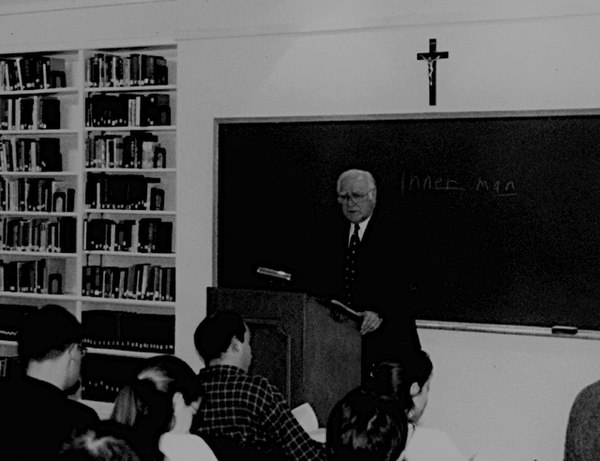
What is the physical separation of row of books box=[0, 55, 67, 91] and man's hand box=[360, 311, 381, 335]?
347 cm

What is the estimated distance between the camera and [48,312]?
307 cm

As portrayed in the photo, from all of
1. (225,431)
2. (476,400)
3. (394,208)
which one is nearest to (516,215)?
(394,208)

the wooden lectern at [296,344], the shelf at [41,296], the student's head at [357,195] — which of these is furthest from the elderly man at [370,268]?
the shelf at [41,296]

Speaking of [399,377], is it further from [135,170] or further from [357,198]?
[135,170]

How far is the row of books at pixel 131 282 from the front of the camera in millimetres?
6469

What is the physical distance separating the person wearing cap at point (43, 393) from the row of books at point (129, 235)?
3362 mm

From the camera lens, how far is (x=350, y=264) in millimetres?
5070

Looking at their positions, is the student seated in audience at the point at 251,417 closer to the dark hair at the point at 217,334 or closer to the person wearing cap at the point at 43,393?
the dark hair at the point at 217,334

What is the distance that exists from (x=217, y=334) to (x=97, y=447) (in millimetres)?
1388

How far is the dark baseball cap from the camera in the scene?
3008 millimetres

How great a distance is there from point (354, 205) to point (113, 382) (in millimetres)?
2331

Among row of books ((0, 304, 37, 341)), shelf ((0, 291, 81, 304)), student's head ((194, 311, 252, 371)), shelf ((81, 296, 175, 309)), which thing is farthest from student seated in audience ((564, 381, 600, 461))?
row of books ((0, 304, 37, 341))

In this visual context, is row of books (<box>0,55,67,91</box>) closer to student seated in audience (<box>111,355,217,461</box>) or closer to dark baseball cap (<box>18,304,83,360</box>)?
dark baseball cap (<box>18,304,83,360</box>)

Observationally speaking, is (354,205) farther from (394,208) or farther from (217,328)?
(217,328)
